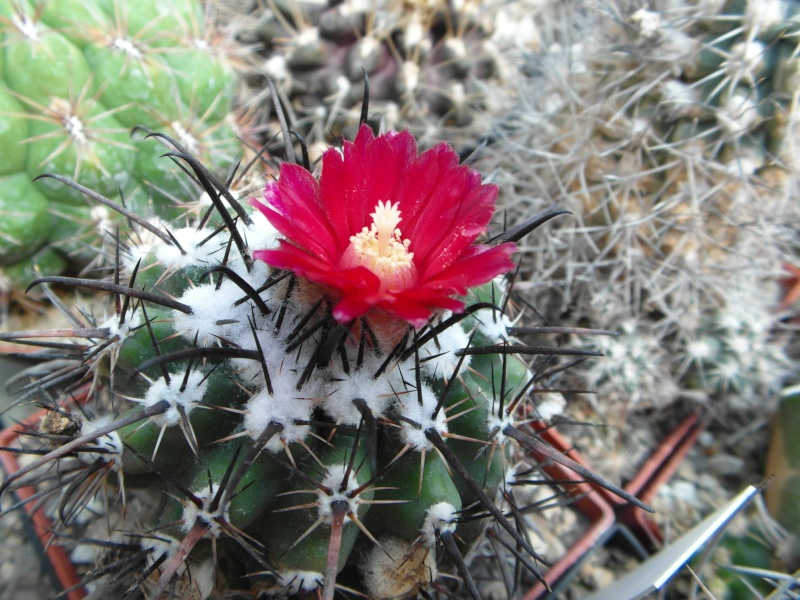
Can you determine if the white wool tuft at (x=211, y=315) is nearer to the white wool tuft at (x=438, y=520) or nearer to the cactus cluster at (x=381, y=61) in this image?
the white wool tuft at (x=438, y=520)

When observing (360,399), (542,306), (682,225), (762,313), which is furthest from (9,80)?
(762,313)

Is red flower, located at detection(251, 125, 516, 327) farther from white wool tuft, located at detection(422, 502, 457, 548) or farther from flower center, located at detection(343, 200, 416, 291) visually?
white wool tuft, located at detection(422, 502, 457, 548)

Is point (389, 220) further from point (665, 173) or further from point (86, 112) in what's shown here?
point (665, 173)

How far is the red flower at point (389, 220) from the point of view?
0.57 meters

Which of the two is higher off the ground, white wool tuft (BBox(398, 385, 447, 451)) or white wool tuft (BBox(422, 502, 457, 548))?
white wool tuft (BBox(398, 385, 447, 451))

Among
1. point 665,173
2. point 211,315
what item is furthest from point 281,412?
point 665,173

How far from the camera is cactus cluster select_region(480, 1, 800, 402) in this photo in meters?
1.05

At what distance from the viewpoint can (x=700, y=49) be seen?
1.04 m

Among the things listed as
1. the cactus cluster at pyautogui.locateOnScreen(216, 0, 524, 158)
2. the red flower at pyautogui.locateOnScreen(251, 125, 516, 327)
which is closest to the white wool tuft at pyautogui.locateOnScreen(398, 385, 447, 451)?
the red flower at pyautogui.locateOnScreen(251, 125, 516, 327)

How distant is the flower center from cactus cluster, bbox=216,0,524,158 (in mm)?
716

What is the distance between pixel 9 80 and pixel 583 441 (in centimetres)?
125

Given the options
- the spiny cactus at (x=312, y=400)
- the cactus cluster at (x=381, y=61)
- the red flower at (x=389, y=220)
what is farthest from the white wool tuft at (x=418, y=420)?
the cactus cluster at (x=381, y=61)

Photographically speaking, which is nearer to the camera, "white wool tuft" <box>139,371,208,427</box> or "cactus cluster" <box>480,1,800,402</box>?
"white wool tuft" <box>139,371,208,427</box>

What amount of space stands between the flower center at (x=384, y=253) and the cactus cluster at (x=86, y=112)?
40 centimetres
